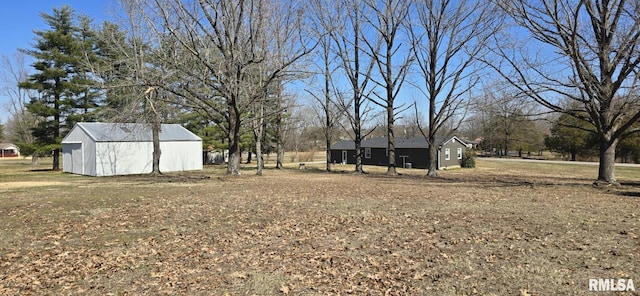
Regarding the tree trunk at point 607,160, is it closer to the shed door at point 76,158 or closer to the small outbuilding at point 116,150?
the small outbuilding at point 116,150

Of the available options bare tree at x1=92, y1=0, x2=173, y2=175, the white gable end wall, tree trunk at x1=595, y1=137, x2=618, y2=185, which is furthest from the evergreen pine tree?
tree trunk at x1=595, y1=137, x2=618, y2=185

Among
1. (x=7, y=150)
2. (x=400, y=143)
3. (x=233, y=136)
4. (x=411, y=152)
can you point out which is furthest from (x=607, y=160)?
(x=7, y=150)

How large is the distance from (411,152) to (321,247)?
34071 mm

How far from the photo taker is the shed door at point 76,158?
84.6 feet

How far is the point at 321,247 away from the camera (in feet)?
19.4

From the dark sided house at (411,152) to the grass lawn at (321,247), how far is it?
27.8 meters

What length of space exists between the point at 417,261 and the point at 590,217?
484 cm

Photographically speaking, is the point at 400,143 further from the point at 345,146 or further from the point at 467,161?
the point at 345,146

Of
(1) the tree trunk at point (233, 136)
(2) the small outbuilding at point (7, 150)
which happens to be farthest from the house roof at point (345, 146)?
(2) the small outbuilding at point (7, 150)

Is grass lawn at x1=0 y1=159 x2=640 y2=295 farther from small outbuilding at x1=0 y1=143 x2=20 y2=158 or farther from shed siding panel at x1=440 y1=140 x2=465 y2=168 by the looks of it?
small outbuilding at x1=0 y1=143 x2=20 y2=158

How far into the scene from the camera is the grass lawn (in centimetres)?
440

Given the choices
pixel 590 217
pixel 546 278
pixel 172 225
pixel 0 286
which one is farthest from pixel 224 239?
pixel 590 217

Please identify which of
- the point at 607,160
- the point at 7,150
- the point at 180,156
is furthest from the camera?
the point at 7,150

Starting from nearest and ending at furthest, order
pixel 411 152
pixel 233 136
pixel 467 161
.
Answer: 1. pixel 233 136
2. pixel 411 152
3. pixel 467 161
